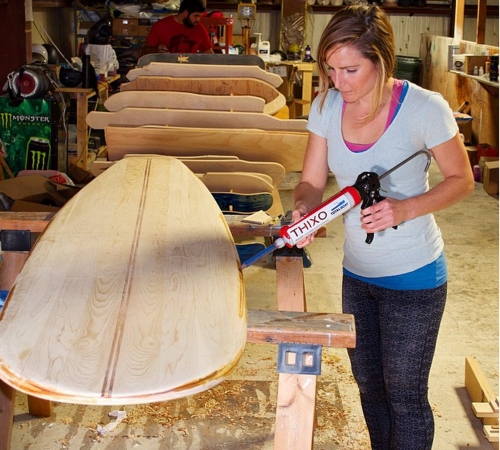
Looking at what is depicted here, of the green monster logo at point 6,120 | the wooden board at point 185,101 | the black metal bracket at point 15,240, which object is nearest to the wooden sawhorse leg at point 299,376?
the black metal bracket at point 15,240

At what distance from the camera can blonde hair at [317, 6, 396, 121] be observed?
2.07 m

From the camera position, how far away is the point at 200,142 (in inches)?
156

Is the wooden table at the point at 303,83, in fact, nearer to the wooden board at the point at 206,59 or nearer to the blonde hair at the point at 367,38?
the wooden board at the point at 206,59

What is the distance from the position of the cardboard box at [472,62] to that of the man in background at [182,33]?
3.02m

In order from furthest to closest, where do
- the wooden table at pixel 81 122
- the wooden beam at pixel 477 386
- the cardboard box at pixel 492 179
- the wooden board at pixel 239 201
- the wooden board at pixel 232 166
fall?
the cardboard box at pixel 492 179 < the wooden table at pixel 81 122 < the wooden board at pixel 232 166 < the wooden board at pixel 239 201 < the wooden beam at pixel 477 386

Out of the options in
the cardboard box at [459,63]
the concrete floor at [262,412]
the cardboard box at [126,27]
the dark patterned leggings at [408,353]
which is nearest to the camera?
the dark patterned leggings at [408,353]

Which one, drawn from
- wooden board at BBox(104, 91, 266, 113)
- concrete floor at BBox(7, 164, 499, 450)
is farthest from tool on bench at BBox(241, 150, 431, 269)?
wooden board at BBox(104, 91, 266, 113)

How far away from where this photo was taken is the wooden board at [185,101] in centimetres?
423

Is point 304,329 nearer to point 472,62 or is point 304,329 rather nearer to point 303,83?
point 472,62

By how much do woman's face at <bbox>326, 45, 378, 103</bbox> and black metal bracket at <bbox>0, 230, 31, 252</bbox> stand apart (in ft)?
4.49

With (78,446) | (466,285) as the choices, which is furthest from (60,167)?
(78,446)

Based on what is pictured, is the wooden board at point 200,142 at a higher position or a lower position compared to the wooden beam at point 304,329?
higher

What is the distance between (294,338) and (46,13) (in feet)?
31.0

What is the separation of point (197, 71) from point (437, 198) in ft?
9.18
